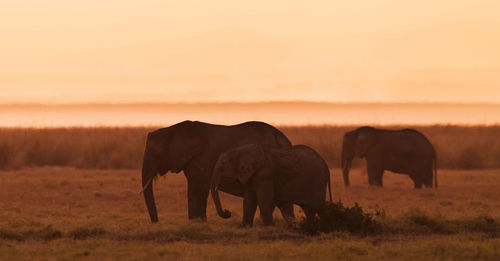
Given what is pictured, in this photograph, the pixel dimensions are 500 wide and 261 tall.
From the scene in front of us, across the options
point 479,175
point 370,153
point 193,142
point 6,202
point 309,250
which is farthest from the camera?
point 479,175

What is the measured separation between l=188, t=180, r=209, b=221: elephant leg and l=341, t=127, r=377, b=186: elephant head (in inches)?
458

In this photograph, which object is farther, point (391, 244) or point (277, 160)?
point (277, 160)

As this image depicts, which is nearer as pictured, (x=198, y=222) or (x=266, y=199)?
(x=266, y=199)

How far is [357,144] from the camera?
92.1ft

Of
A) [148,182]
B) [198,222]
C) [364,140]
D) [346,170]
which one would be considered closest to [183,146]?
[148,182]

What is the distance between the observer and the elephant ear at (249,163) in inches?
583

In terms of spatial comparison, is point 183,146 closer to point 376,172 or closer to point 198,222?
point 198,222

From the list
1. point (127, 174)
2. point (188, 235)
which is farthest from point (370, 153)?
point (188, 235)

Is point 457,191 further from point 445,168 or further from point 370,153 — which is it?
point 445,168

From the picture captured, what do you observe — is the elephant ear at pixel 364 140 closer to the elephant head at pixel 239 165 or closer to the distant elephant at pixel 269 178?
the distant elephant at pixel 269 178

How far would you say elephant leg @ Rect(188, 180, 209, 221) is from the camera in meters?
16.4

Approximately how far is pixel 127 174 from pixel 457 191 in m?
12.3

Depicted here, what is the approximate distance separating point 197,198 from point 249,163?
2.00 metres

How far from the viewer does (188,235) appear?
48.0 ft
